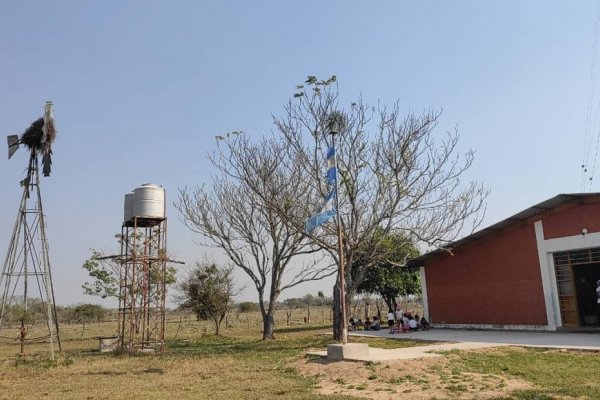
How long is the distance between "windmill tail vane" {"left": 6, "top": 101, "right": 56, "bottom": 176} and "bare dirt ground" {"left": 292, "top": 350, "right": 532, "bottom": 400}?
11.5m

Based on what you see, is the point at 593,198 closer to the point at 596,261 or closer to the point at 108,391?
the point at 596,261

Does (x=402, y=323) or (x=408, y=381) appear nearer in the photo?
(x=408, y=381)

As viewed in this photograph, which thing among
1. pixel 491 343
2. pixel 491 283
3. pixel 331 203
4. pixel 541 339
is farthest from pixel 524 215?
pixel 331 203

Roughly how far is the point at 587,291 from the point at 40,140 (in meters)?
22.1

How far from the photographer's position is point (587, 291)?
22500mm

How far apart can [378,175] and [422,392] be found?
36.7 ft

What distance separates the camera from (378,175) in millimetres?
20312

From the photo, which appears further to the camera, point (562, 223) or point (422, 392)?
point (562, 223)

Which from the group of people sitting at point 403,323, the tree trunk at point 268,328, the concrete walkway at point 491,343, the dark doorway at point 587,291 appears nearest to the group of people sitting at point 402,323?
the group of people sitting at point 403,323

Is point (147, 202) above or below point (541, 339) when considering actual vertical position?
Answer: above

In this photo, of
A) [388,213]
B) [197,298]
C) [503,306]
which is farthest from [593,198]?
[197,298]

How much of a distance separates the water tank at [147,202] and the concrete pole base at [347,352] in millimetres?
8782

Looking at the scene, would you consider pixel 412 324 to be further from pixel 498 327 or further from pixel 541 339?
pixel 541 339

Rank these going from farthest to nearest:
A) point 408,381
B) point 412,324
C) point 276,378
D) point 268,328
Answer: point 268,328
point 412,324
point 276,378
point 408,381
